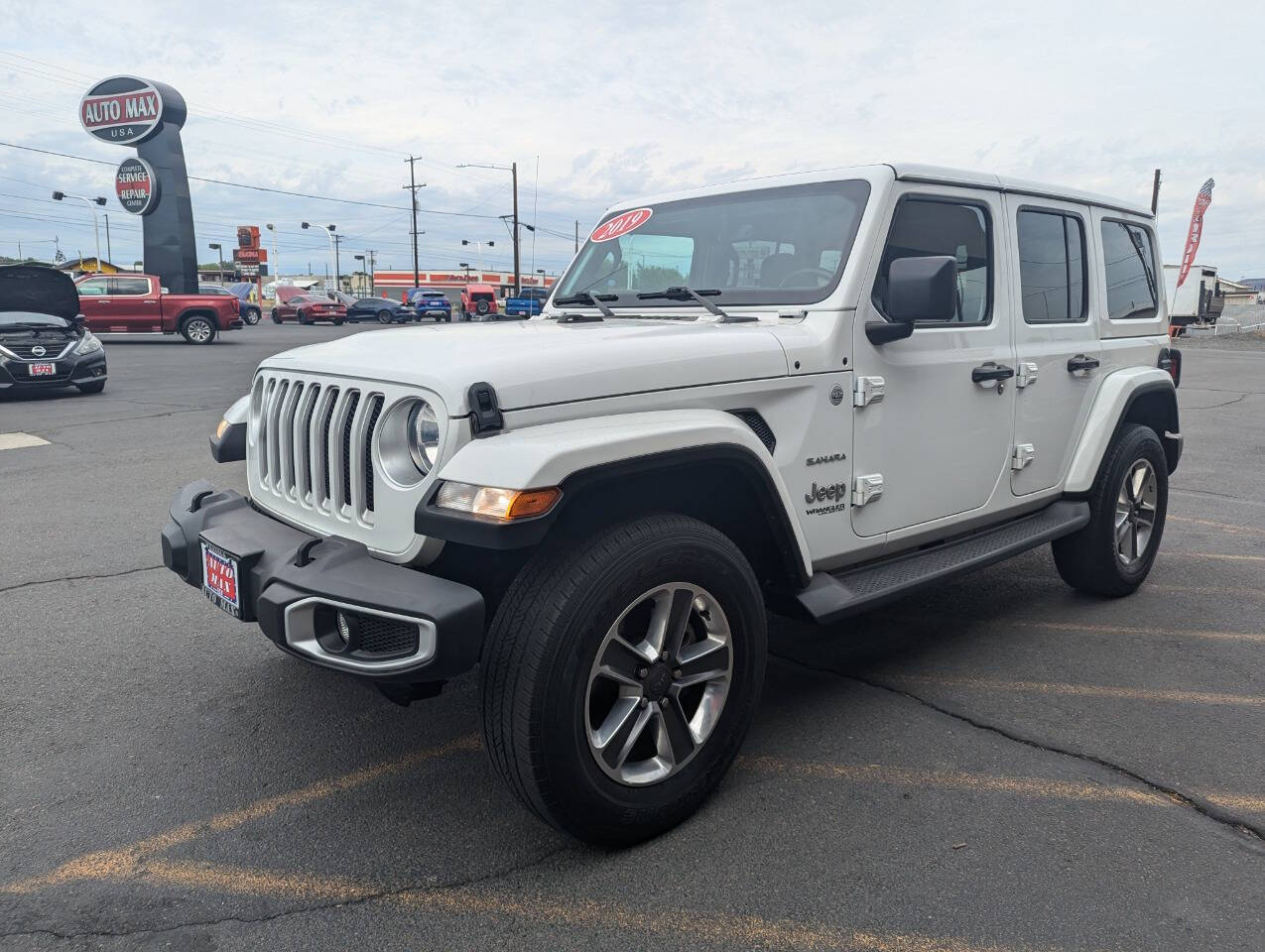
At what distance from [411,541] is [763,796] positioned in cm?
132

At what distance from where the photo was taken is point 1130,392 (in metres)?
4.48

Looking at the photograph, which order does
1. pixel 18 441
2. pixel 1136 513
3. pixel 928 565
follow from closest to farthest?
pixel 928 565 < pixel 1136 513 < pixel 18 441

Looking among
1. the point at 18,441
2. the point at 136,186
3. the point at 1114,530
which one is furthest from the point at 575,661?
the point at 136,186

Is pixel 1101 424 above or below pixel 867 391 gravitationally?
below

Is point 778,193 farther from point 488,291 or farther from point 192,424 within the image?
point 488,291

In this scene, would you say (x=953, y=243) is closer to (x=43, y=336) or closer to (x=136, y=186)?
(x=43, y=336)

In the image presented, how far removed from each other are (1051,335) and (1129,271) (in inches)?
40.4

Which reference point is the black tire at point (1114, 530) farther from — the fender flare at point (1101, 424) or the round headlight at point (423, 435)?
the round headlight at point (423, 435)

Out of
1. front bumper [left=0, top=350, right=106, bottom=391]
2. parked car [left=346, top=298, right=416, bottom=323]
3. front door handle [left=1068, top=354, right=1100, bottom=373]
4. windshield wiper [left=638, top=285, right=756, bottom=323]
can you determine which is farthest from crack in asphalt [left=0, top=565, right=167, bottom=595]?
parked car [left=346, top=298, right=416, bottom=323]

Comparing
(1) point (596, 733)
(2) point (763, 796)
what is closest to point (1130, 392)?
(2) point (763, 796)

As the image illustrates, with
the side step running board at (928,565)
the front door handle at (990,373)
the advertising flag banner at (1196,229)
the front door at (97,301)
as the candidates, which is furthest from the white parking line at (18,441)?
Answer: the advertising flag banner at (1196,229)

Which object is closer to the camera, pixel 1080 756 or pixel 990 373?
pixel 1080 756

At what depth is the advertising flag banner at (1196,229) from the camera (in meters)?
41.0

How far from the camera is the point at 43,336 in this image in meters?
12.6
